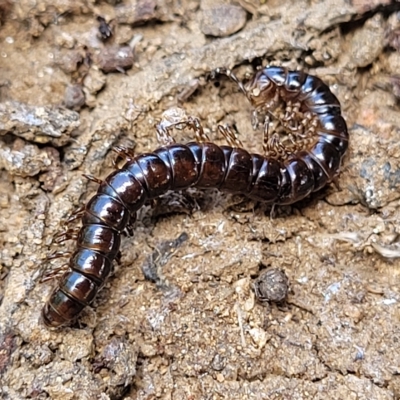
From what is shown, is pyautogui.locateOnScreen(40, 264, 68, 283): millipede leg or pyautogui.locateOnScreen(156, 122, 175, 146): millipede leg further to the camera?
pyautogui.locateOnScreen(156, 122, 175, 146): millipede leg

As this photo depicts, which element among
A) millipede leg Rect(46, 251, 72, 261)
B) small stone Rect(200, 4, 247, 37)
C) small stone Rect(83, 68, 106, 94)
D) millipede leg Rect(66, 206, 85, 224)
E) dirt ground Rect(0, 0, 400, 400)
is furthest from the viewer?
small stone Rect(200, 4, 247, 37)

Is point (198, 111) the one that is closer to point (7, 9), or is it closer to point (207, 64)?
point (207, 64)

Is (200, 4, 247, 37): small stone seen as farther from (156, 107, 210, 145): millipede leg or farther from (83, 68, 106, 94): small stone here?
(83, 68, 106, 94): small stone

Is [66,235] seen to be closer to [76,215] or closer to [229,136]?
[76,215]

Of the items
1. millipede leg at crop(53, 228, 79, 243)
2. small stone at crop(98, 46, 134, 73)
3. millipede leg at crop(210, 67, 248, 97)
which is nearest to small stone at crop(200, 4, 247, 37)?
millipede leg at crop(210, 67, 248, 97)

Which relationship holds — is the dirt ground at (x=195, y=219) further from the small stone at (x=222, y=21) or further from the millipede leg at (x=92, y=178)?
the millipede leg at (x=92, y=178)

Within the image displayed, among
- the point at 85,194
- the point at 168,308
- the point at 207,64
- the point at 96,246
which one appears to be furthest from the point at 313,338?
the point at 207,64

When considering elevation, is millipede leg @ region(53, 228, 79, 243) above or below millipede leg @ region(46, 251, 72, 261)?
above
